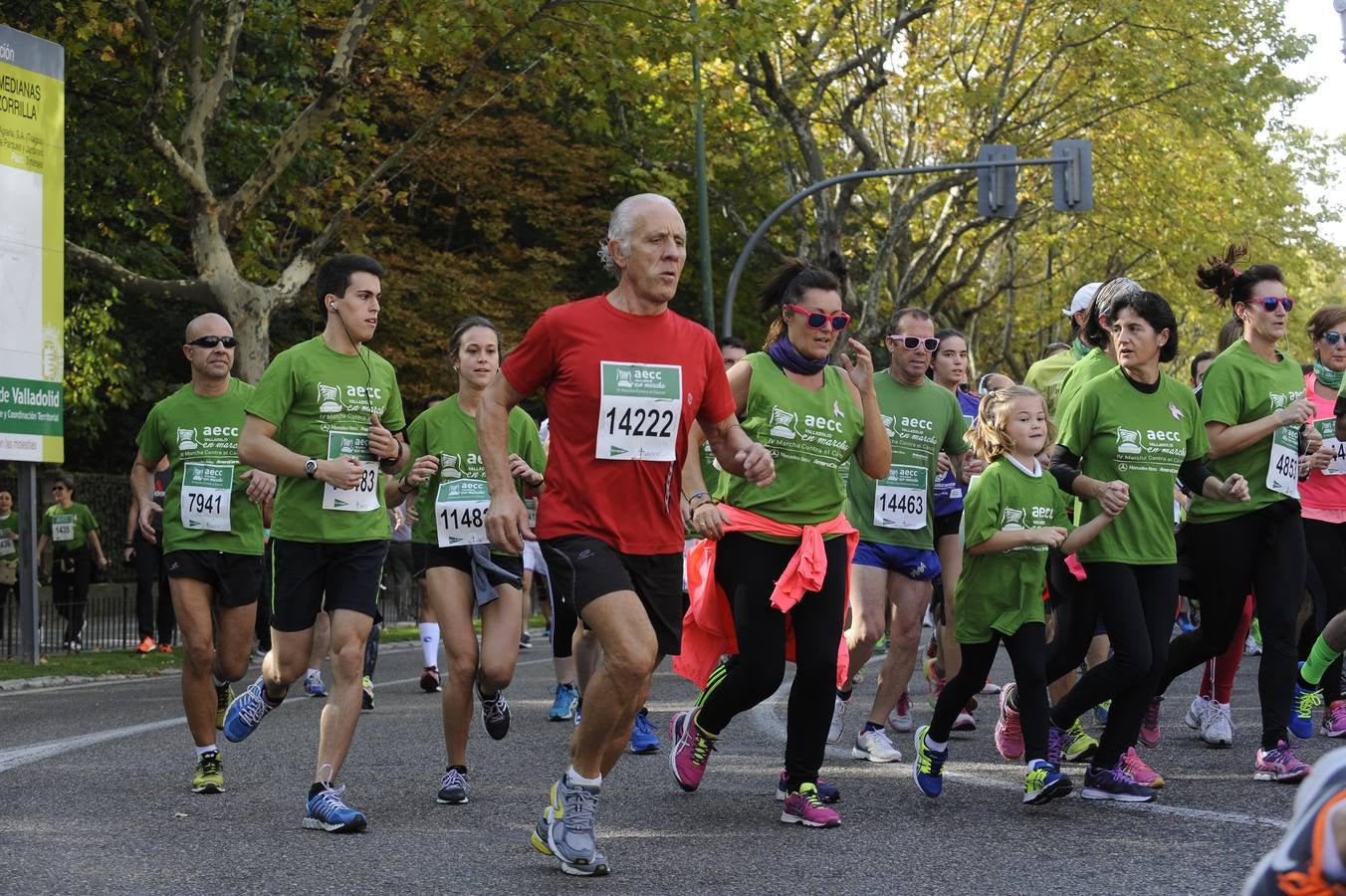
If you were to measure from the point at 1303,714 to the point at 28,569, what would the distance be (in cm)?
1206

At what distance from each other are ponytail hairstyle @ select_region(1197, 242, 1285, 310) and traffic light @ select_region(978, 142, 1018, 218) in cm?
1660

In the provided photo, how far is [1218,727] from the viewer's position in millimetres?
9039

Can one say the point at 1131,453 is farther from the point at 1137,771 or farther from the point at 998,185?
the point at 998,185

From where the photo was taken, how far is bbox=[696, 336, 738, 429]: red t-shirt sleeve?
6359 mm

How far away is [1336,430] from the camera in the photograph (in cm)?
873

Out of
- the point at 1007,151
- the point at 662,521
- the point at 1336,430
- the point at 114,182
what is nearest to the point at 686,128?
the point at 1007,151

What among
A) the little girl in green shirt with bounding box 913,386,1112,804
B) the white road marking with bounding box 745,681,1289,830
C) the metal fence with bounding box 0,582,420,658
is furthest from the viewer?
the metal fence with bounding box 0,582,420,658

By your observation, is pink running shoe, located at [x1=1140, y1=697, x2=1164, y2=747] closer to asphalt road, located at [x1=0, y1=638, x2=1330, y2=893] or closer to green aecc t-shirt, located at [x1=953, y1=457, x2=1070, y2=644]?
asphalt road, located at [x1=0, y1=638, x2=1330, y2=893]

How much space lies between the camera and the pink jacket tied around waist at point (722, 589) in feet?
22.9

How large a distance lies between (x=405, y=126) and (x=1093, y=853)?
27630mm

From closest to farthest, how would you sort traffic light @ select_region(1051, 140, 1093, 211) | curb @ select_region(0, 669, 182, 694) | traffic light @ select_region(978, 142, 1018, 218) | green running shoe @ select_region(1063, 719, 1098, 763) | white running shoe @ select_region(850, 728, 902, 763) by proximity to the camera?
1. green running shoe @ select_region(1063, 719, 1098, 763)
2. white running shoe @ select_region(850, 728, 902, 763)
3. curb @ select_region(0, 669, 182, 694)
4. traffic light @ select_region(978, 142, 1018, 218)
5. traffic light @ select_region(1051, 140, 1093, 211)

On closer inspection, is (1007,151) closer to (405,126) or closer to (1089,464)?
(405,126)

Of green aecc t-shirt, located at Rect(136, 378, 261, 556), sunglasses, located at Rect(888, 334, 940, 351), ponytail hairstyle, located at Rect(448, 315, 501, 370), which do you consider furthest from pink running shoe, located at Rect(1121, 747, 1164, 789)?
green aecc t-shirt, located at Rect(136, 378, 261, 556)

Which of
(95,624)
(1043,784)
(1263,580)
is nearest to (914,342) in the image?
(1263,580)
